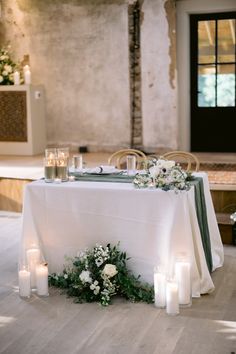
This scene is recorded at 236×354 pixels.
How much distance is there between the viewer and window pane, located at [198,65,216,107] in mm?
9070

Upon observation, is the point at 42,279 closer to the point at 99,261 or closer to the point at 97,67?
the point at 99,261

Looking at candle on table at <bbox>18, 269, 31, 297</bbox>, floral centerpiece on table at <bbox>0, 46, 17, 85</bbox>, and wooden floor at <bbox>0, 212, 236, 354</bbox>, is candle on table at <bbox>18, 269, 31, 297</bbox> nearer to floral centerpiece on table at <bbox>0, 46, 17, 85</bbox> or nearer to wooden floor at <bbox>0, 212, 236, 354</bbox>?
wooden floor at <bbox>0, 212, 236, 354</bbox>

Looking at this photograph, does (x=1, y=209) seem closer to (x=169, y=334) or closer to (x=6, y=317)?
(x=6, y=317)

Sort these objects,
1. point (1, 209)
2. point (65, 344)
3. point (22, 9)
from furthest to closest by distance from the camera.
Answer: point (22, 9)
point (1, 209)
point (65, 344)

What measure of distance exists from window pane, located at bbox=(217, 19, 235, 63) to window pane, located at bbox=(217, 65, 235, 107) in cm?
17

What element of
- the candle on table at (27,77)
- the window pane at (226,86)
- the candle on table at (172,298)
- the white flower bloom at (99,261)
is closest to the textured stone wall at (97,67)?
the candle on table at (27,77)

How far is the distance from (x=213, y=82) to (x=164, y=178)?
4.89 meters

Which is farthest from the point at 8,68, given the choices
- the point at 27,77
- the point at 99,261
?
the point at 99,261

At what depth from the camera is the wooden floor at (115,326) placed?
369cm

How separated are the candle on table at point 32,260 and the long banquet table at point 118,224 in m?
0.12

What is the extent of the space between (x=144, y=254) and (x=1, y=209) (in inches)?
140

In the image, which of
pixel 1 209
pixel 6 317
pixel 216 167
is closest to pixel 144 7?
pixel 216 167

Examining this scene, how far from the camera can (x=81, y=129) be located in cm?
980

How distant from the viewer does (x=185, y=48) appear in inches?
356
